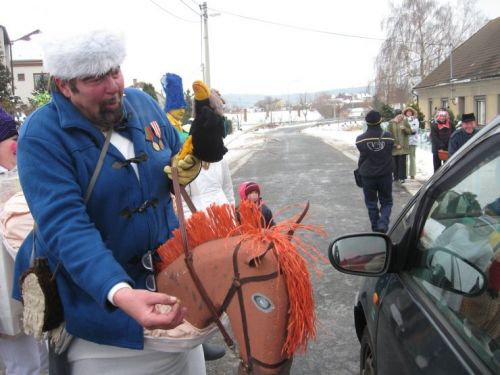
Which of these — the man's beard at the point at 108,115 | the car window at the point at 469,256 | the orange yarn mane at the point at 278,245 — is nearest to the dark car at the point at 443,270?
the car window at the point at 469,256

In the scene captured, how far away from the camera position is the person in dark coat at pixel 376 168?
7180 mm

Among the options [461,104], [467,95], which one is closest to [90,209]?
[467,95]

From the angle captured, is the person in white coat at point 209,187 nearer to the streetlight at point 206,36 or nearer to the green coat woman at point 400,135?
the green coat woman at point 400,135

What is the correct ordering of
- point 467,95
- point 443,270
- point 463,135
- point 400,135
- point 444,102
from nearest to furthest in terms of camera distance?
point 443,270
point 463,135
point 400,135
point 467,95
point 444,102

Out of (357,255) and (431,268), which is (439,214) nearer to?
(431,268)

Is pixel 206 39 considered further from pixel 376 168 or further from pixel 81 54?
pixel 81 54

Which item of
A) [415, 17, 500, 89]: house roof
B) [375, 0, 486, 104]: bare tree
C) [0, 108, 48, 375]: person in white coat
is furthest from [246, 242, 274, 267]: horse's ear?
[375, 0, 486, 104]: bare tree

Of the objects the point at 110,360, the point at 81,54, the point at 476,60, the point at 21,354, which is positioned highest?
the point at 476,60

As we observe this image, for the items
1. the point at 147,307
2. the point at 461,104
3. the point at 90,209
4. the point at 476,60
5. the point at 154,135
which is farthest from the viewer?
the point at 461,104

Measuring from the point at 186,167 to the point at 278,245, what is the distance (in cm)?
51

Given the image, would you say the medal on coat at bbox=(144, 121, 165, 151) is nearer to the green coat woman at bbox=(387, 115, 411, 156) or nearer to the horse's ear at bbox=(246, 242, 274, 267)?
the horse's ear at bbox=(246, 242, 274, 267)

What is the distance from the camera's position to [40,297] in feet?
5.35

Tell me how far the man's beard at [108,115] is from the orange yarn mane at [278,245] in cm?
43

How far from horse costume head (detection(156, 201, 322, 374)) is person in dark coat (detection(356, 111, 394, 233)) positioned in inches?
228
